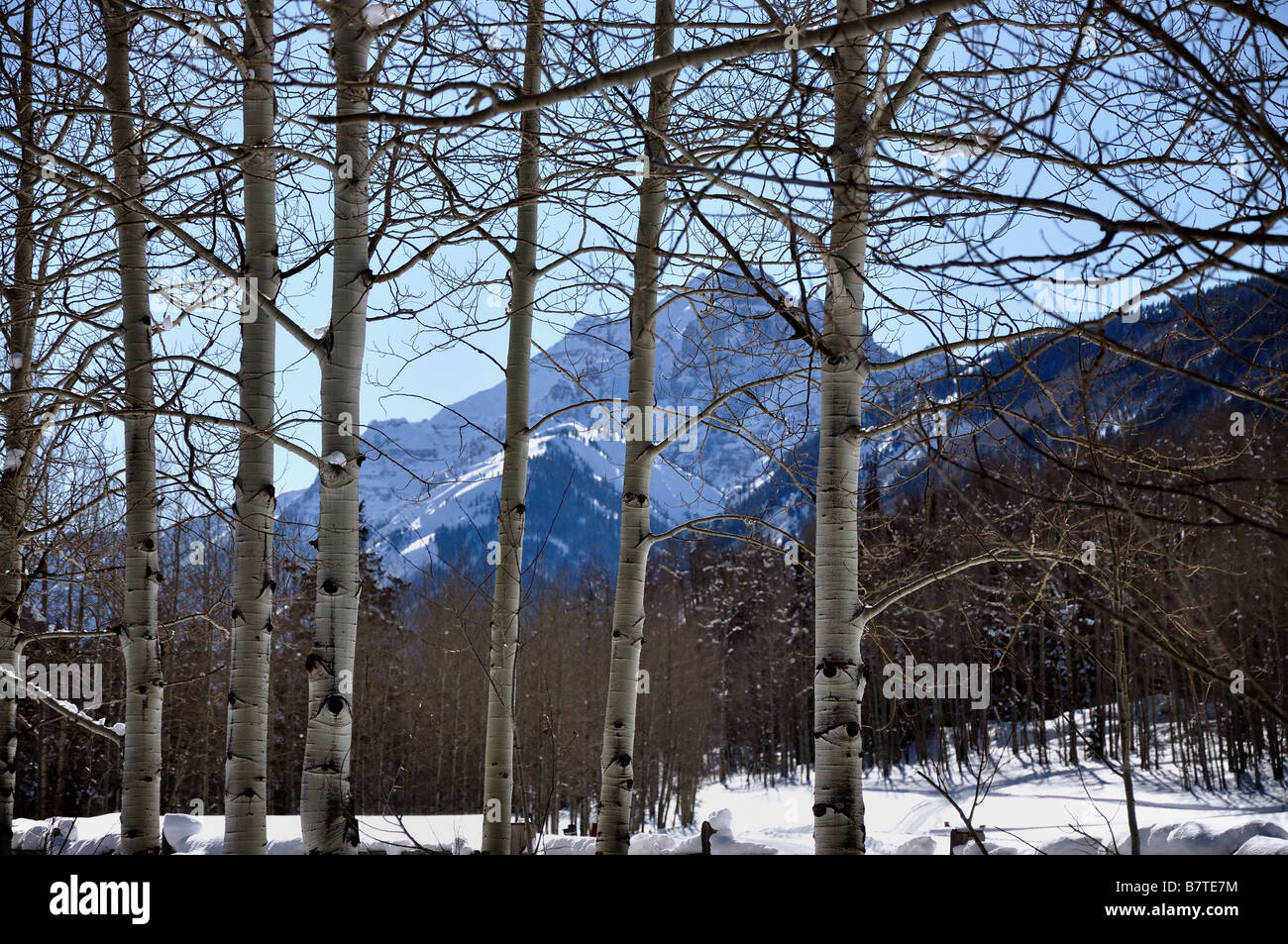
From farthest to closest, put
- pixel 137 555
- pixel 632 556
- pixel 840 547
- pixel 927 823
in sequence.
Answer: pixel 927 823 → pixel 137 555 → pixel 632 556 → pixel 840 547

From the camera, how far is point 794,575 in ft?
157

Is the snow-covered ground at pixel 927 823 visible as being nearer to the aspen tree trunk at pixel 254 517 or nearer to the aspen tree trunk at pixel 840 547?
the aspen tree trunk at pixel 254 517

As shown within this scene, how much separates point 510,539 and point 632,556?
790 millimetres

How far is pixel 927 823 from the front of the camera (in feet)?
101

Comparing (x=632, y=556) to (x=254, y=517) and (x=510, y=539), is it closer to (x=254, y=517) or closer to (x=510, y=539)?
(x=510, y=539)

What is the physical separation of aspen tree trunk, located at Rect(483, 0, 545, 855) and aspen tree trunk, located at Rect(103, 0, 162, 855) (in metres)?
2.32

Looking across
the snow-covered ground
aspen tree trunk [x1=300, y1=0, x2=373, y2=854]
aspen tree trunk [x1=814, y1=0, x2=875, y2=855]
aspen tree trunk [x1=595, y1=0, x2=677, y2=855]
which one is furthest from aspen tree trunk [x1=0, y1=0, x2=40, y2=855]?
aspen tree trunk [x1=814, y1=0, x2=875, y2=855]

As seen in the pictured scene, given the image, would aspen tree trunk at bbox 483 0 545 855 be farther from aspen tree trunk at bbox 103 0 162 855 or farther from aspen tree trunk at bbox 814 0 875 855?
aspen tree trunk at bbox 103 0 162 855

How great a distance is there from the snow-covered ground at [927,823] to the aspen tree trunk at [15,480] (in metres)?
1.11

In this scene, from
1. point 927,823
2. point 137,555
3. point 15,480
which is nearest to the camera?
point 137,555

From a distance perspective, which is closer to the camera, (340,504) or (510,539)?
(340,504)

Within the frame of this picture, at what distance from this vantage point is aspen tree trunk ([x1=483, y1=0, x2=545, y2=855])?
19.5 ft

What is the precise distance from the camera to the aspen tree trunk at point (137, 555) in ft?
21.3

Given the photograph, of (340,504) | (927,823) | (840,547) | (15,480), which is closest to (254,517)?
(340,504)
